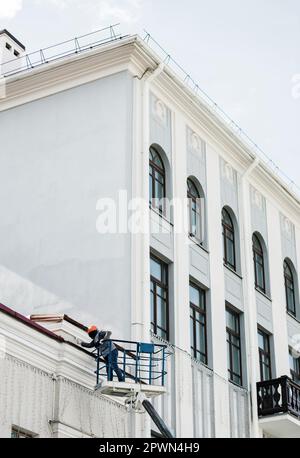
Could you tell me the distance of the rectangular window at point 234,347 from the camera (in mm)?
24725

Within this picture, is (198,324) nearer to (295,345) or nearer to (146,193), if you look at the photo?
(146,193)

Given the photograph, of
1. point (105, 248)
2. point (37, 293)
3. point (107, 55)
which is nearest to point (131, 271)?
point (105, 248)

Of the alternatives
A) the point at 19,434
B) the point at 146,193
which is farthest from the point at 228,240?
the point at 19,434

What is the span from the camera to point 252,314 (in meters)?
25.8

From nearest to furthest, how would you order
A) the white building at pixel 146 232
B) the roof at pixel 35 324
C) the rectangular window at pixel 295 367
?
the roof at pixel 35 324
the white building at pixel 146 232
the rectangular window at pixel 295 367

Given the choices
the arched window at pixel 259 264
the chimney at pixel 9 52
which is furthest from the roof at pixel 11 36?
the arched window at pixel 259 264

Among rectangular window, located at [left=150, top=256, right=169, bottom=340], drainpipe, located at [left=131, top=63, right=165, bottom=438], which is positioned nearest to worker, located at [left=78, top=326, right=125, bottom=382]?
drainpipe, located at [left=131, top=63, right=165, bottom=438]

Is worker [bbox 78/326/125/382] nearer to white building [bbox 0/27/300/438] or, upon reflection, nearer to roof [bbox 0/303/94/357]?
roof [bbox 0/303/94/357]

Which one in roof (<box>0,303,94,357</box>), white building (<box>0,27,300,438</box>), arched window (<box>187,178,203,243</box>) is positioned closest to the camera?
roof (<box>0,303,94,357</box>)

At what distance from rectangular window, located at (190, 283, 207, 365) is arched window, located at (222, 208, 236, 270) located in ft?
6.79

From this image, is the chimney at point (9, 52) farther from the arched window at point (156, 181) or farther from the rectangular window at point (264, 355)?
the rectangular window at point (264, 355)

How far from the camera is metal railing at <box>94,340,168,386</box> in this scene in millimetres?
18328

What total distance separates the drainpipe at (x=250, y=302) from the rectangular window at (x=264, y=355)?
3.12 ft

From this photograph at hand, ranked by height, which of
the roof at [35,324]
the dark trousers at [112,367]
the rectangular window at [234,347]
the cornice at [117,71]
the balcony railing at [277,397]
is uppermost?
the cornice at [117,71]
